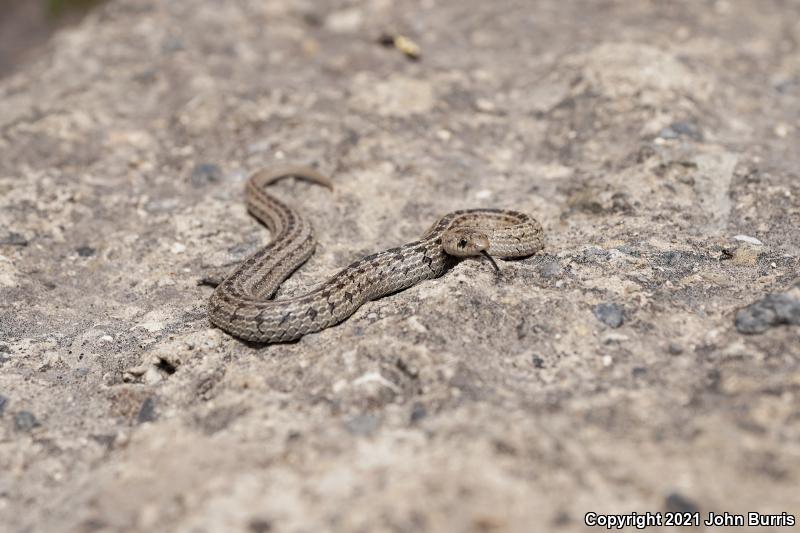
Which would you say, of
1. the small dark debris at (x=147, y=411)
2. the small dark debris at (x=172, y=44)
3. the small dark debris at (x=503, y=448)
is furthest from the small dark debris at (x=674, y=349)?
the small dark debris at (x=172, y=44)

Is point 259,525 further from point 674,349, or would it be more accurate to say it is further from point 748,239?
point 748,239

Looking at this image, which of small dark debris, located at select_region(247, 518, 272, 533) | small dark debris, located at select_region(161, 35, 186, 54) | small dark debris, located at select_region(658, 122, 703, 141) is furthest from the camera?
small dark debris, located at select_region(161, 35, 186, 54)

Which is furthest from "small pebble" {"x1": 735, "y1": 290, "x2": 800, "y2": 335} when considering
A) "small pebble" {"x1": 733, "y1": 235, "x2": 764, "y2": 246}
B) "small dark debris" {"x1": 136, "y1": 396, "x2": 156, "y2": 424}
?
"small dark debris" {"x1": 136, "y1": 396, "x2": 156, "y2": 424}

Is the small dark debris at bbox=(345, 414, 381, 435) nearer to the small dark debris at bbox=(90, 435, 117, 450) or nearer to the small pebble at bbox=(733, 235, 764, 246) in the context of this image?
the small dark debris at bbox=(90, 435, 117, 450)

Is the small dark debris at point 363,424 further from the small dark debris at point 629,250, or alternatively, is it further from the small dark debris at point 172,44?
the small dark debris at point 172,44

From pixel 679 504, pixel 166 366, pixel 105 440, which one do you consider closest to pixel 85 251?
pixel 166 366
